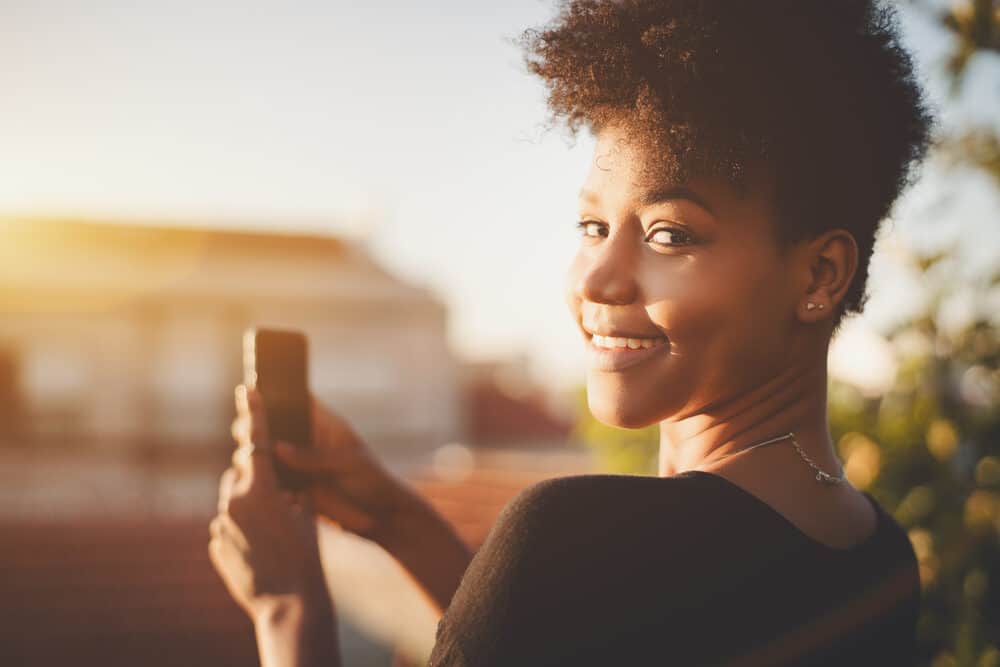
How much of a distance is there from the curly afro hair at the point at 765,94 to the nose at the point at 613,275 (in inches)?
4.0

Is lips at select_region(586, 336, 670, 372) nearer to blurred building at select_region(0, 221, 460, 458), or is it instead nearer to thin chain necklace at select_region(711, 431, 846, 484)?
thin chain necklace at select_region(711, 431, 846, 484)

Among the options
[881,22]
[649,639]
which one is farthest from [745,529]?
[881,22]

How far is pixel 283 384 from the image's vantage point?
5.07 ft

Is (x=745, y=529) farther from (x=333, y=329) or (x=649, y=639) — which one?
(x=333, y=329)

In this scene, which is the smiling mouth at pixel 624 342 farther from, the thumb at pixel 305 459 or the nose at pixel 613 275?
the thumb at pixel 305 459

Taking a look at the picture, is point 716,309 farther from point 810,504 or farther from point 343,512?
point 343,512

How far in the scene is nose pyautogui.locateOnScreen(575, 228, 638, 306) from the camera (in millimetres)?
1037

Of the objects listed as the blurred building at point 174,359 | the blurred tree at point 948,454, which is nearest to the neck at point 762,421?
the blurred tree at point 948,454

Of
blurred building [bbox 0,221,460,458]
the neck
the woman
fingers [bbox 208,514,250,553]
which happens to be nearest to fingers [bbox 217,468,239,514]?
fingers [bbox 208,514,250,553]

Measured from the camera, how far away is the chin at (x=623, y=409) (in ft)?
3.43

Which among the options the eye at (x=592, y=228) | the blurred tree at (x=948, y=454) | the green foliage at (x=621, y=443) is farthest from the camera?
the green foliage at (x=621, y=443)

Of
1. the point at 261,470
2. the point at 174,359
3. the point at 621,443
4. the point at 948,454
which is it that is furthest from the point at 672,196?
the point at 174,359

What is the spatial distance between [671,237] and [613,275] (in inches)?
3.2

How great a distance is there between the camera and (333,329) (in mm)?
20250
